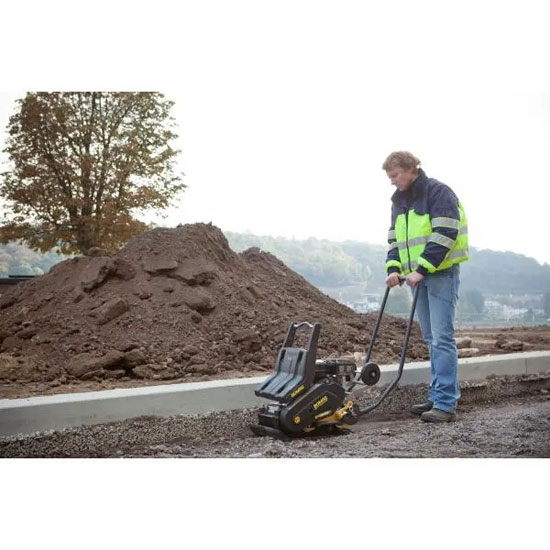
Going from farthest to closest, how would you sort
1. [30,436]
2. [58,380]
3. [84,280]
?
[84,280] → [58,380] → [30,436]

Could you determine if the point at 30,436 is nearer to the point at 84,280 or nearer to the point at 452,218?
the point at 84,280

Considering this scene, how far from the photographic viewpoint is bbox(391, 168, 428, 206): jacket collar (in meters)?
4.67

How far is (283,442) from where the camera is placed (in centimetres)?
418

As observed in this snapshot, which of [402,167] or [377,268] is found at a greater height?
[402,167]

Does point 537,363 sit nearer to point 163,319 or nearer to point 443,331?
point 443,331

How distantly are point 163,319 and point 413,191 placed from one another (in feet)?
7.34

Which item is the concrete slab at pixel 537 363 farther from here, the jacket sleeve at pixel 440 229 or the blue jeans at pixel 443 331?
the jacket sleeve at pixel 440 229

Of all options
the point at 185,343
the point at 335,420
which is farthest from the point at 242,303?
the point at 335,420

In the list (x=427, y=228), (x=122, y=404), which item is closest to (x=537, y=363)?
(x=427, y=228)

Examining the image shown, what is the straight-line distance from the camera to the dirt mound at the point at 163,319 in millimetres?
5410

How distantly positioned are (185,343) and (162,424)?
4.13 feet

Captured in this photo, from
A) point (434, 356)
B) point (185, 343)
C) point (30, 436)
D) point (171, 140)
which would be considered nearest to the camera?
point (30, 436)

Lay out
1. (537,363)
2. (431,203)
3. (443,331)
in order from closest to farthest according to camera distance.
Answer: (431,203) < (443,331) < (537,363)

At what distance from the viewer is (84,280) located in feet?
20.6
